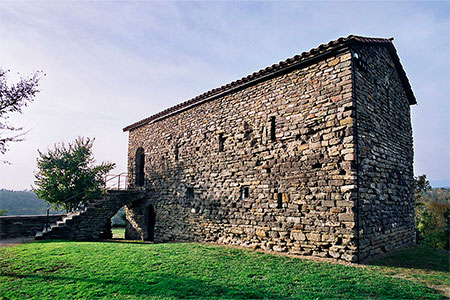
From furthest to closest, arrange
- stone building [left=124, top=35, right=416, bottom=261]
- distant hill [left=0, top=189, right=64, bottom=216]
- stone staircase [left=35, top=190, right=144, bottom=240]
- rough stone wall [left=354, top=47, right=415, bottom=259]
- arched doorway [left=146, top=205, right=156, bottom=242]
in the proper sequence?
distant hill [left=0, top=189, right=64, bottom=216] → arched doorway [left=146, top=205, right=156, bottom=242] → stone staircase [left=35, top=190, right=144, bottom=240] → rough stone wall [left=354, top=47, right=415, bottom=259] → stone building [left=124, top=35, right=416, bottom=261]

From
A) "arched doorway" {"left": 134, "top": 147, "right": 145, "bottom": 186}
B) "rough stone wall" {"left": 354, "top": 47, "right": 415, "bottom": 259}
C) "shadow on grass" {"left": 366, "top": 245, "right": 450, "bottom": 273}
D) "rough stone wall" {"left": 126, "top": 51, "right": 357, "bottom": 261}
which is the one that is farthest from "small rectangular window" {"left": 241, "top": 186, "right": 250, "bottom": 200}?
"arched doorway" {"left": 134, "top": 147, "right": 145, "bottom": 186}

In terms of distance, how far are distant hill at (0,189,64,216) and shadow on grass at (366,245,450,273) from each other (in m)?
47.6

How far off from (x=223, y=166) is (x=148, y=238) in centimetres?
717

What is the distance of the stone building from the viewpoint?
7598 millimetres

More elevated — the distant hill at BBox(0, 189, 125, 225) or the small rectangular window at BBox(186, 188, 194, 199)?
the small rectangular window at BBox(186, 188, 194, 199)

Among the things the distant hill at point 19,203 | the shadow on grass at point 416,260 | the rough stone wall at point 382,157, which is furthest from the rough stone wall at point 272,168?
the distant hill at point 19,203

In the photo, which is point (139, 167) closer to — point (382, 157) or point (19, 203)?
point (382, 157)

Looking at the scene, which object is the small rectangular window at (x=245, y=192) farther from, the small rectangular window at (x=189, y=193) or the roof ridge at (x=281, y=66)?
the roof ridge at (x=281, y=66)

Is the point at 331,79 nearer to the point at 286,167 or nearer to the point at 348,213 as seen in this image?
the point at 286,167

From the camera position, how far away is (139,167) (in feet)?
54.5

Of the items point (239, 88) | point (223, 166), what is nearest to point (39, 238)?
point (223, 166)

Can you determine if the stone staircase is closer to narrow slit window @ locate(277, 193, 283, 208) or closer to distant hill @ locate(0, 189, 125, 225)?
narrow slit window @ locate(277, 193, 283, 208)

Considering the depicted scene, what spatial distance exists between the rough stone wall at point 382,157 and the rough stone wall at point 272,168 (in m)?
0.49

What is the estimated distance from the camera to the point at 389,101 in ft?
32.2
